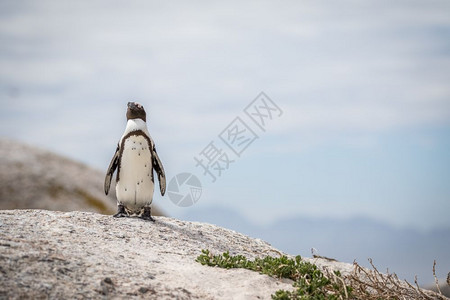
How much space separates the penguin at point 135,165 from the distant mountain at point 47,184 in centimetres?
985

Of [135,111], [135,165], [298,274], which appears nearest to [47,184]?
[135,111]

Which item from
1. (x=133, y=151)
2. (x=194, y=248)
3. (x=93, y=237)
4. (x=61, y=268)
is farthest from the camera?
(x=133, y=151)

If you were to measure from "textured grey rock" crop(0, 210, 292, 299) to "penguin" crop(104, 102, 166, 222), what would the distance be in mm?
567

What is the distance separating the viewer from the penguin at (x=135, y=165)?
8.75m

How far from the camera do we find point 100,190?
778 inches

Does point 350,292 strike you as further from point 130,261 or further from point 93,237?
point 93,237

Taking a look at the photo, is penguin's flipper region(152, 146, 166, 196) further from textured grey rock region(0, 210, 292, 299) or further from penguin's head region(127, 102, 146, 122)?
textured grey rock region(0, 210, 292, 299)

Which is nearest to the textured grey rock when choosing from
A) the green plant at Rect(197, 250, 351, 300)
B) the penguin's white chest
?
the green plant at Rect(197, 250, 351, 300)

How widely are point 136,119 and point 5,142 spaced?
1426 centimetres

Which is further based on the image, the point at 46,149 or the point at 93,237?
the point at 46,149

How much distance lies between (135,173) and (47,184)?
11.6 m

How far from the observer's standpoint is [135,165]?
8734 millimetres

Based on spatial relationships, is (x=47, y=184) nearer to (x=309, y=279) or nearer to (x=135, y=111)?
(x=135, y=111)

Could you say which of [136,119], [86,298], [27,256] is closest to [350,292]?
[86,298]
